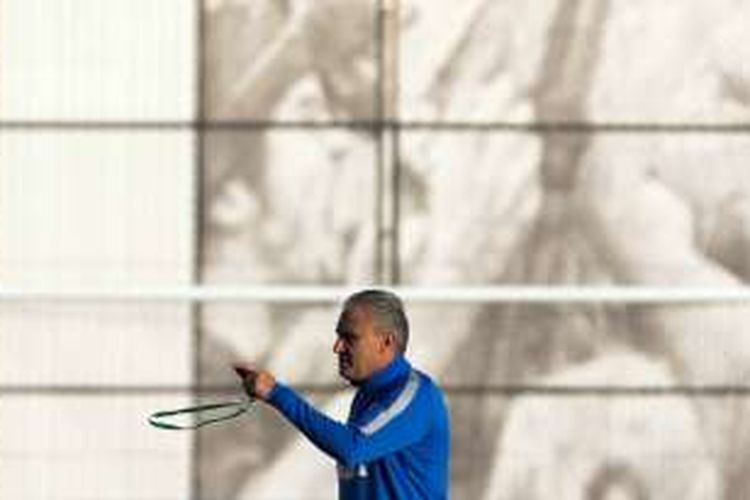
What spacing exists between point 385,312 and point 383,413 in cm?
28

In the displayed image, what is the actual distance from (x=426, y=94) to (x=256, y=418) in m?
1.65

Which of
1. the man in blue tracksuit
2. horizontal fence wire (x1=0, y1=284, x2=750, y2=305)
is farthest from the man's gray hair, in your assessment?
horizontal fence wire (x1=0, y1=284, x2=750, y2=305)

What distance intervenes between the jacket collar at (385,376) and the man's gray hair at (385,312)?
0.12ft

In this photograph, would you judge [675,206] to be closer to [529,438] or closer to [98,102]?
[529,438]

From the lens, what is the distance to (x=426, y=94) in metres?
10.8

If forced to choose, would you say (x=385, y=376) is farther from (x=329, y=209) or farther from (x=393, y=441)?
(x=329, y=209)

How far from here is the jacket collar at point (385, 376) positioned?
6652 mm

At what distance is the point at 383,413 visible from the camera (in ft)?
21.7

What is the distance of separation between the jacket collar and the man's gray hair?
0.04 meters

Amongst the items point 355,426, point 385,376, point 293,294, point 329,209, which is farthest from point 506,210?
point 355,426

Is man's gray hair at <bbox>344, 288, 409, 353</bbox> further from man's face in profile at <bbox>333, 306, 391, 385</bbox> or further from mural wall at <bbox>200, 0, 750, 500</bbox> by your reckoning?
mural wall at <bbox>200, 0, 750, 500</bbox>

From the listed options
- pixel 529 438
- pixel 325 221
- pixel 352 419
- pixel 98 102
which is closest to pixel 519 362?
pixel 529 438

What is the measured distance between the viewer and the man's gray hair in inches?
261

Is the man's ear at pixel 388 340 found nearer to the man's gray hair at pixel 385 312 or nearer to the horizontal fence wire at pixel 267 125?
the man's gray hair at pixel 385 312
